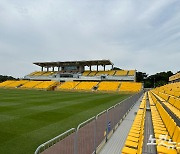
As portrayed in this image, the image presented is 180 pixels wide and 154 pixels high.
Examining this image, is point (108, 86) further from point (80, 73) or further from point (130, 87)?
point (80, 73)

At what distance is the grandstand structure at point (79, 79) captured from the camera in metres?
46.7

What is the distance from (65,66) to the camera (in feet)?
202

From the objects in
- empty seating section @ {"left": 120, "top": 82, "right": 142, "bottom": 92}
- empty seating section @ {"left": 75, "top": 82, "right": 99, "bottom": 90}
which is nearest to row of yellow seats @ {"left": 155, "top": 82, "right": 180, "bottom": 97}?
empty seating section @ {"left": 120, "top": 82, "right": 142, "bottom": 92}

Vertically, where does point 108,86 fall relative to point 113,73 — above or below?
below

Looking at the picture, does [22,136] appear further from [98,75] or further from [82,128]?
[98,75]

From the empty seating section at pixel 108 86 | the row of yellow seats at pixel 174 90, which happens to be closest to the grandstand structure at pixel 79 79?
the empty seating section at pixel 108 86

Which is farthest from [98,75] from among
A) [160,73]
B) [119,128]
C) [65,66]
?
[119,128]

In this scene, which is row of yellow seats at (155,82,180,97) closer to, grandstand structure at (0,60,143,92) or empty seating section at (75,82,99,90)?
grandstand structure at (0,60,143,92)

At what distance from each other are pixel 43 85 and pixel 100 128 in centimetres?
4664

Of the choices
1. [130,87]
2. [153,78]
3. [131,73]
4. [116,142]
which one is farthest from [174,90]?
[153,78]

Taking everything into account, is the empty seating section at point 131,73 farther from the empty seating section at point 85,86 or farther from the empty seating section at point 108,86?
the empty seating section at point 85,86

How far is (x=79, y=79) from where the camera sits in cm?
5578

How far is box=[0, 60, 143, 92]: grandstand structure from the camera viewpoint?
4672cm

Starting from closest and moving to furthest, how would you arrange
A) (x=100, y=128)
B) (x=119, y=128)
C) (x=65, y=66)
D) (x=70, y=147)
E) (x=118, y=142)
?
(x=70, y=147)
(x=100, y=128)
(x=118, y=142)
(x=119, y=128)
(x=65, y=66)
